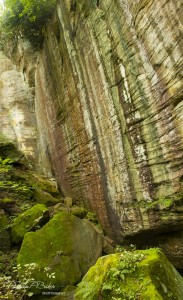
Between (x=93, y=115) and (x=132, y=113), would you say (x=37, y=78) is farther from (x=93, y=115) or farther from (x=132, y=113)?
(x=132, y=113)

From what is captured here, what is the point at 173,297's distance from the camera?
4.36m

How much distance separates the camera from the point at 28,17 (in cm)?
1428

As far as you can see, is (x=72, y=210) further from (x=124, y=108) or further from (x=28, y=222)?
(x=124, y=108)

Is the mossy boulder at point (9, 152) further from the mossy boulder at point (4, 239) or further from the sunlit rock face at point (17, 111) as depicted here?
the mossy boulder at point (4, 239)

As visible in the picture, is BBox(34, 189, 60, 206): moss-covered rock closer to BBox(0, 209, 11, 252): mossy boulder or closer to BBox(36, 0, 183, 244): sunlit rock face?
BBox(36, 0, 183, 244): sunlit rock face

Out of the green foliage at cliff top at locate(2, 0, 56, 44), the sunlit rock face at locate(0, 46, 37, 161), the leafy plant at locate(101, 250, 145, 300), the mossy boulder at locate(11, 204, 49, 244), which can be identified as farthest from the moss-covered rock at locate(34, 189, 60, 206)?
the green foliage at cliff top at locate(2, 0, 56, 44)

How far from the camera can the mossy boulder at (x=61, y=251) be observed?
705cm

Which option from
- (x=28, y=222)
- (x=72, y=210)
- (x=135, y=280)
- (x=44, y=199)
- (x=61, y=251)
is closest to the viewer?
(x=135, y=280)

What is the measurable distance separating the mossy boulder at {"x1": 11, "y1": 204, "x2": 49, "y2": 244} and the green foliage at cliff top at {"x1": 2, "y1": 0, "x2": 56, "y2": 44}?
10012 mm

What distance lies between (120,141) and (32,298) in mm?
5000

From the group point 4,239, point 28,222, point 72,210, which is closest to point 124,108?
point 28,222

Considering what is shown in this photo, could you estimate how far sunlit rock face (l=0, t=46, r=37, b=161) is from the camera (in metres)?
17.0

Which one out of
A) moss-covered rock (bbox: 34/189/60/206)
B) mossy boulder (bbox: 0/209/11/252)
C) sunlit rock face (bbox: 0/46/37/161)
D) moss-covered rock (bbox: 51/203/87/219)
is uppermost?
sunlit rock face (bbox: 0/46/37/161)

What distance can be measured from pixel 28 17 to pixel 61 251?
1247 centimetres
